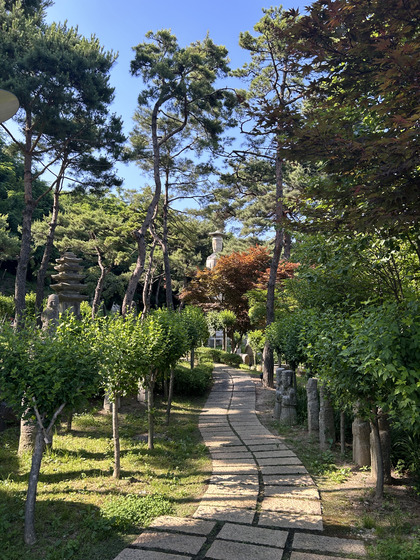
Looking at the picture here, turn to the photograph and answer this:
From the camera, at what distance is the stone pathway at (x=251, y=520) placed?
3553 millimetres

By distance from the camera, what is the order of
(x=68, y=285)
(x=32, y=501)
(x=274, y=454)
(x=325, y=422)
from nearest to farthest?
(x=32, y=501) < (x=274, y=454) < (x=325, y=422) < (x=68, y=285)

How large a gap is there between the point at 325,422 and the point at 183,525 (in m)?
3.49

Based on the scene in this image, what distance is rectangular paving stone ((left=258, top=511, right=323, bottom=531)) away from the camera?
4012mm

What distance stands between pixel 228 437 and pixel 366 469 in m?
2.74

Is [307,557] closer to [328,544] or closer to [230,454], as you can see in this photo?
[328,544]

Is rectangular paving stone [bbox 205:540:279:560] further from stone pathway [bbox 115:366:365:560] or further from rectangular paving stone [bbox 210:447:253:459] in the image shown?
rectangular paving stone [bbox 210:447:253:459]

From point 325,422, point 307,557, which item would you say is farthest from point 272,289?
point 307,557

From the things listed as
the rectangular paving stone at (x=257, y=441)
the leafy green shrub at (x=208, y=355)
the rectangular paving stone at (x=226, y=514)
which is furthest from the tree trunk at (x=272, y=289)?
the rectangular paving stone at (x=226, y=514)

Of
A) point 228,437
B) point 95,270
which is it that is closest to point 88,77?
point 228,437

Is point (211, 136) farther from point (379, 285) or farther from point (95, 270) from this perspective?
point (95, 270)

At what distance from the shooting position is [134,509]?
172 inches

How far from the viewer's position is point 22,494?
493cm

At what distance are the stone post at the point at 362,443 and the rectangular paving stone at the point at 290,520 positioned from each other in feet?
5.96

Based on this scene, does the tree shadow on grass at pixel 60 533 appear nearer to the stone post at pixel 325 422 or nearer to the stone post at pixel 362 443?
the stone post at pixel 362 443
